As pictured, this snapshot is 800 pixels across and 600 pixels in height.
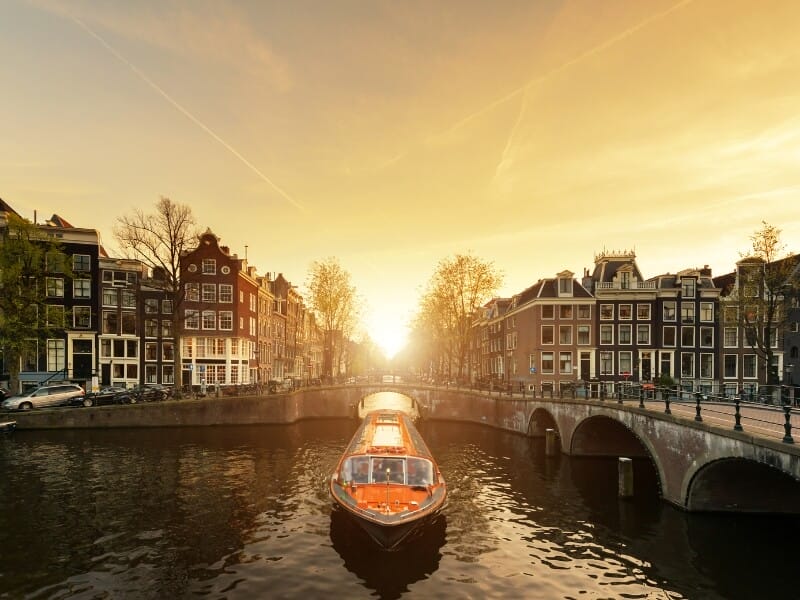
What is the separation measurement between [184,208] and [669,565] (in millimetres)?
50909

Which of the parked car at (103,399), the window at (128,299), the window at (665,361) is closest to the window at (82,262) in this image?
the window at (128,299)

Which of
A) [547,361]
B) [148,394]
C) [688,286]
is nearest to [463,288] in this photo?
[547,361]

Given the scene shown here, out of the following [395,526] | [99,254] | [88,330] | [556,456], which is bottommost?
[556,456]

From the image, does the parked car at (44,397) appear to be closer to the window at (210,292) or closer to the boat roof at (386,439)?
the window at (210,292)

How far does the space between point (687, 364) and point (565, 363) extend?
1436cm

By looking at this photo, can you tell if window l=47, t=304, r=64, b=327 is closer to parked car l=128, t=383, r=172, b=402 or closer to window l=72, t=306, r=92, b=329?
window l=72, t=306, r=92, b=329

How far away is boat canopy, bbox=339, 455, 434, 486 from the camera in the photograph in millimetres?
22203

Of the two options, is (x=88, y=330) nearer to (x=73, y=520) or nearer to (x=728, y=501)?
(x=73, y=520)

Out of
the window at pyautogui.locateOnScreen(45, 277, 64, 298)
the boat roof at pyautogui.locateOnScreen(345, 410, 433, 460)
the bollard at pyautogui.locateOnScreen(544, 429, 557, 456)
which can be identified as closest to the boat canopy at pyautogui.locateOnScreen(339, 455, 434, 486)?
the boat roof at pyautogui.locateOnScreen(345, 410, 433, 460)

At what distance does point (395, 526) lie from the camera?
61.4ft

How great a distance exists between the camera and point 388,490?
21.1 metres

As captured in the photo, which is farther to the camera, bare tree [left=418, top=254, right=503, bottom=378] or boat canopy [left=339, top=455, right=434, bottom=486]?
bare tree [left=418, top=254, right=503, bottom=378]

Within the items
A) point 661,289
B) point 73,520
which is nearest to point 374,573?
point 73,520

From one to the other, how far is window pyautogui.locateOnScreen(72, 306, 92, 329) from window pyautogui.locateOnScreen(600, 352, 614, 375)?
61866 mm
